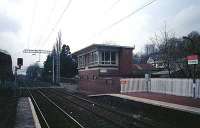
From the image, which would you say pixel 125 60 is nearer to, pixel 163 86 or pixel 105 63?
pixel 105 63

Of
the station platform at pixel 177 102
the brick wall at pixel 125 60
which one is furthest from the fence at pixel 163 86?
the brick wall at pixel 125 60

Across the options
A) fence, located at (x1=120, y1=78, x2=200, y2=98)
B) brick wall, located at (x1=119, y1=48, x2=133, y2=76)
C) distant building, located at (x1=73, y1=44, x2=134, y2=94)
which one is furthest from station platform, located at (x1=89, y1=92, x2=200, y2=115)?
brick wall, located at (x1=119, y1=48, x2=133, y2=76)

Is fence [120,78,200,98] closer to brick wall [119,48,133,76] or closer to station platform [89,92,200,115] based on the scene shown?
station platform [89,92,200,115]

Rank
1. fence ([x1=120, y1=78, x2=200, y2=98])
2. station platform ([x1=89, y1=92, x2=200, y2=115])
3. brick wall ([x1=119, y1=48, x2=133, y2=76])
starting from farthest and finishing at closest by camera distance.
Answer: brick wall ([x1=119, y1=48, x2=133, y2=76]), fence ([x1=120, y1=78, x2=200, y2=98]), station platform ([x1=89, y1=92, x2=200, y2=115])

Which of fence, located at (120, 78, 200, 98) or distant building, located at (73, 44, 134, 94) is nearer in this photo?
fence, located at (120, 78, 200, 98)

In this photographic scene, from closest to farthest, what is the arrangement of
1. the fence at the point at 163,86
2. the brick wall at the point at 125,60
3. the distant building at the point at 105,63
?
1. the fence at the point at 163,86
2. the distant building at the point at 105,63
3. the brick wall at the point at 125,60

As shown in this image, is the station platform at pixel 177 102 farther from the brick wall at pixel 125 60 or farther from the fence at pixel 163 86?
the brick wall at pixel 125 60

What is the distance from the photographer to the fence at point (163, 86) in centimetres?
2580

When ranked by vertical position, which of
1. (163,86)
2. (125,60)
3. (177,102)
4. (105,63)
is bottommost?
(177,102)

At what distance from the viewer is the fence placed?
84.6 feet

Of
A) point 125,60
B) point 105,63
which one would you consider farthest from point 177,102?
point 125,60

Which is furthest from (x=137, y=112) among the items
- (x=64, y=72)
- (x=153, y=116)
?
(x=64, y=72)

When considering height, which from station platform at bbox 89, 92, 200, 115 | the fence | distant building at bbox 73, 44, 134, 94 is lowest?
station platform at bbox 89, 92, 200, 115

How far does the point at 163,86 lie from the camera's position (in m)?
30.4
